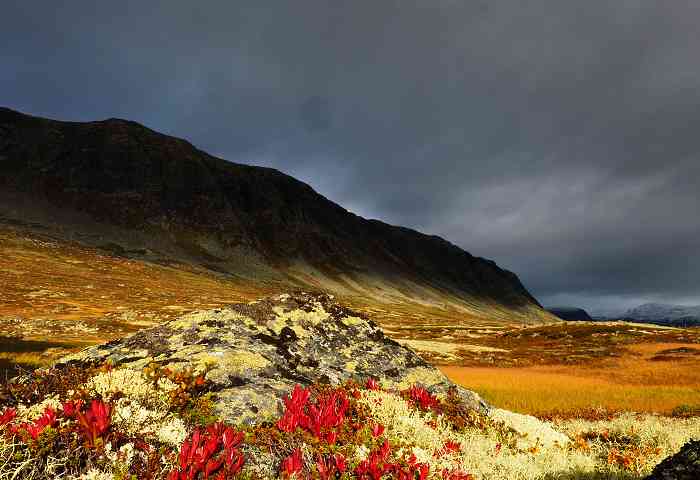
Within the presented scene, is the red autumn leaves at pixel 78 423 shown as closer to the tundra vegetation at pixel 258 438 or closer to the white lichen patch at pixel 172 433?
the tundra vegetation at pixel 258 438

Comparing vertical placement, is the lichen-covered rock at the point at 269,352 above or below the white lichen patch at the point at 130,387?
above

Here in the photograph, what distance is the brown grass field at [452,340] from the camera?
20.6 metres

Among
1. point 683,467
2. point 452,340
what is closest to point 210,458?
point 683,467

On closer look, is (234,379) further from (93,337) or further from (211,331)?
(93,337)

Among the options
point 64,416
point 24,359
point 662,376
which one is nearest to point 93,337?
point 24,359

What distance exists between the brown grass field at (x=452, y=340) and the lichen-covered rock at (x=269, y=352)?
→ 2280 millimetres

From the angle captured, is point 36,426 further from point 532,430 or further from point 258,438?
point 532,430

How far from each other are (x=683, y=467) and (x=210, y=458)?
477 centimetres

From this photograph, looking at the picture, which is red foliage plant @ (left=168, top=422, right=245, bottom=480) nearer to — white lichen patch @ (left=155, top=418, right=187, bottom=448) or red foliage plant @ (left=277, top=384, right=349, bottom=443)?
white lichen patch @ (left=155, top=418, right=187, bottom=448)

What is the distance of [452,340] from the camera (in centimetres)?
7562

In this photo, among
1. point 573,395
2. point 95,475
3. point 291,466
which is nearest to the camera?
point 95,475

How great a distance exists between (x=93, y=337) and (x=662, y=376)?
47.3m

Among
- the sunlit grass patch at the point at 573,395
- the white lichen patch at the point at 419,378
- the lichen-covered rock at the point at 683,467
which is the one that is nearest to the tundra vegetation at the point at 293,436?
the white lichen patch at the point at 419,378

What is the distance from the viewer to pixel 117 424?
472cm
